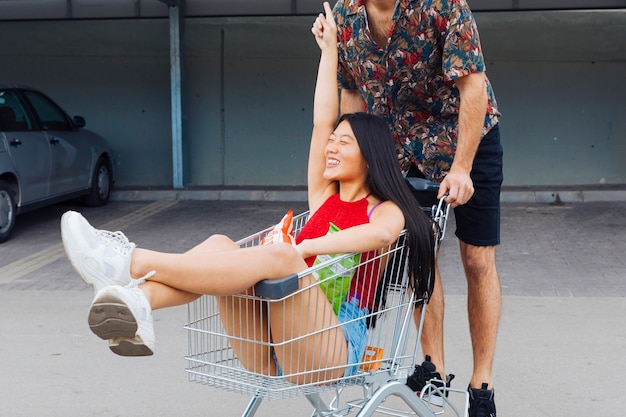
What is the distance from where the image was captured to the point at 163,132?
14273 mm

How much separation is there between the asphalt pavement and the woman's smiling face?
1.62m

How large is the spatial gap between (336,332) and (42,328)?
382 cm

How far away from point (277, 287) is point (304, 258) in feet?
1.33

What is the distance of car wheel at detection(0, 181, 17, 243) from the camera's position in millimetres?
10109

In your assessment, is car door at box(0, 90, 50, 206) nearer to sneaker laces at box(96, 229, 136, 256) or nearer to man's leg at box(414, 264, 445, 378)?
man's leg at box(414, 264, 445, 378)

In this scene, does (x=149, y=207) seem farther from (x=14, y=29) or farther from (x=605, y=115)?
(x=605, y=115)

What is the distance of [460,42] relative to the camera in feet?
13.2

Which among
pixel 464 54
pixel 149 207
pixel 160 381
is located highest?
pixel 464 54

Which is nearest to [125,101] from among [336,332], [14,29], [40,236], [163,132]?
[163,132]

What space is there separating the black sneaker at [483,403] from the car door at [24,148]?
7.03 m

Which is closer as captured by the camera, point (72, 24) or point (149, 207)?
point (149, 207)

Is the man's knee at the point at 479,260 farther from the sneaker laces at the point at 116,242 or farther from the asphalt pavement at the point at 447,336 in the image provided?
the sneaker laces at the point at 116,242

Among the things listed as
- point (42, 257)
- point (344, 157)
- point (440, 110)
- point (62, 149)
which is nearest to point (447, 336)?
point (440, 110)

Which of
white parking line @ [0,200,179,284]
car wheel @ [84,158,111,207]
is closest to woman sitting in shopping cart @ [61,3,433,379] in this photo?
white parking line @ [0,200,179,284]
